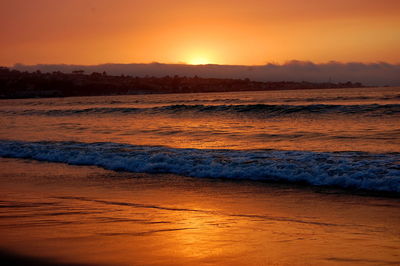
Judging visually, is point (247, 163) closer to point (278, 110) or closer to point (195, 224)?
point (195, 224)

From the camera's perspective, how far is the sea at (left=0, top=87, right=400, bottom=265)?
207 inches

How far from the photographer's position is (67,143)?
18.7 m

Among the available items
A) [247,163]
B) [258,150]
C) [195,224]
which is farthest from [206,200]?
[258,150]

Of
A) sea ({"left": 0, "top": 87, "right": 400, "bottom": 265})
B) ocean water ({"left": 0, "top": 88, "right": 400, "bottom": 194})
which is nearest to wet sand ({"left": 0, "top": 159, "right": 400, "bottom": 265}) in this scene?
sea ({"left": 0, "top": 87, "right": 400, "bottom": 265})

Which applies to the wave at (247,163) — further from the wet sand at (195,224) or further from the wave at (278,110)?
the wave at (278,110)

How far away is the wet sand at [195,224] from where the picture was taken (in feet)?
16.7

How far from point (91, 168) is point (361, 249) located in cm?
943

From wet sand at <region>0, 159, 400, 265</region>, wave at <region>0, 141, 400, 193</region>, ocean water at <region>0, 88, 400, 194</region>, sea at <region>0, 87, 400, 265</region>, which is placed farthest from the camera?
ocean water at <region>0, 88, 400, 194</region>

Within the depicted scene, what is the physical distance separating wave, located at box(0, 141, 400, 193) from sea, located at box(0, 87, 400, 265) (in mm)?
33

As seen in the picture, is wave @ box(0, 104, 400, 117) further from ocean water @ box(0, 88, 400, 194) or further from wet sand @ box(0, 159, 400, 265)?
wet sand @ box(0, 159, 400, 265)

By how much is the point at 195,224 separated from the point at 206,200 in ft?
6.60

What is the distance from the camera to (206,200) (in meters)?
8.56

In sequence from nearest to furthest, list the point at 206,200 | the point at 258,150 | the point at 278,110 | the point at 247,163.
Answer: the point at 206,200
the point at 247,163
the point at 258,150
the point at 278,110

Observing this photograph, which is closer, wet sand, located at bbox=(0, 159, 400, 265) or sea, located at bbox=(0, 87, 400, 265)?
wet sand, located at bbox=(0, 159, 400, 265)
